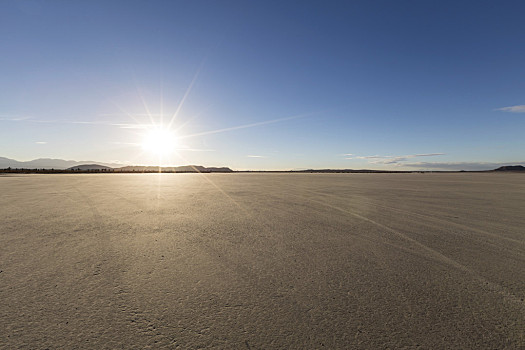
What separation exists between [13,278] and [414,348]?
15.2 ft

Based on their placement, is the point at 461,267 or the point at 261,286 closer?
the point at 261,286

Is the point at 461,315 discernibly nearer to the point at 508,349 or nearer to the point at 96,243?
the point at 508,349

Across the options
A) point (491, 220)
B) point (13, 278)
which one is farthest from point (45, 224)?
point (491, 220)

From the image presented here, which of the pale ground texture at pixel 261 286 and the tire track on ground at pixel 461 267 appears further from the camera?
the tire track on ground at pixel 461 267

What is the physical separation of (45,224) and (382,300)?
7490 millimetres

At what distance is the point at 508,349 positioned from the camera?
2.00 meters

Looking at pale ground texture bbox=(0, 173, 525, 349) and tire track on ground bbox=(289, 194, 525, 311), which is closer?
pale ground texture bbox=(0, 173, 525, 349)

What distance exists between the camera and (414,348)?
1991mm

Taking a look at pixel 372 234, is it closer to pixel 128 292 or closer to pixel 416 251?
pixel 416 251

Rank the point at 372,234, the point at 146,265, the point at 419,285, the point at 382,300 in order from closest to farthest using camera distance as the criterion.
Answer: the point at 382,300
the point at 419,285
the point at 146,265
the point at 372,234

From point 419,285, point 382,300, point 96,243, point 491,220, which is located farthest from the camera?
point 491,220

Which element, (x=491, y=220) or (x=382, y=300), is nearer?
(x=382, y=300)

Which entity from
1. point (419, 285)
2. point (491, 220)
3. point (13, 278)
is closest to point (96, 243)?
point (13, 278)

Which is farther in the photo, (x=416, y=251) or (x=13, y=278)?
(x=416, y=251)
